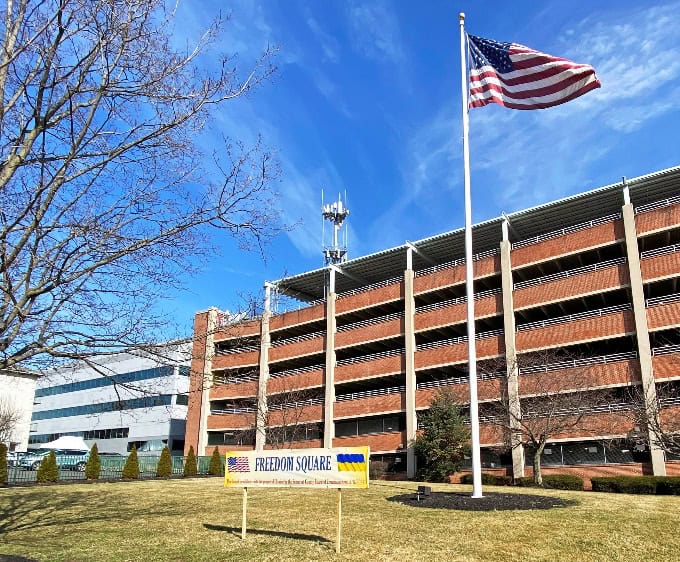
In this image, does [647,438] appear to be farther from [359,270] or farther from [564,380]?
[359,270]

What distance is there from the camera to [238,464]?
10.7 metres

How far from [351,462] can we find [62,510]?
9995 mm

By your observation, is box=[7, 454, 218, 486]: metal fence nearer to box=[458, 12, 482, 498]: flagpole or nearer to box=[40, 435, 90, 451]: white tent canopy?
box=[40, 435, 90, 451]: white tent canopy

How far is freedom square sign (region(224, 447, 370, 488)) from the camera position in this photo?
29.9ft

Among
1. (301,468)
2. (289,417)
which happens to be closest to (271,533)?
(301,468)

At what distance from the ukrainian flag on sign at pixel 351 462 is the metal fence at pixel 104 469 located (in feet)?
81.4

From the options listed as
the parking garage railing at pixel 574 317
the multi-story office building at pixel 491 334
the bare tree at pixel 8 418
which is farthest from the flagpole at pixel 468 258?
the bare tree at pixel 8 418

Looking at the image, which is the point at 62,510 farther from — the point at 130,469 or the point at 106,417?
the point at 106,417

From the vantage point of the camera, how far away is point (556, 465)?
32.8m

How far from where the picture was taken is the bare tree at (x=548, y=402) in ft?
95.1

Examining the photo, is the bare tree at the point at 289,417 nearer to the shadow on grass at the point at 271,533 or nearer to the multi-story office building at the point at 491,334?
the multi-story office building at the point at 491,334

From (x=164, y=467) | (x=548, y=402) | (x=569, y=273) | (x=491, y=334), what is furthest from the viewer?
(x=491, y=334)

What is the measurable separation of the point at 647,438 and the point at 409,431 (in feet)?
49.2

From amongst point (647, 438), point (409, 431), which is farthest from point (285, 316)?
point (647, 438)
